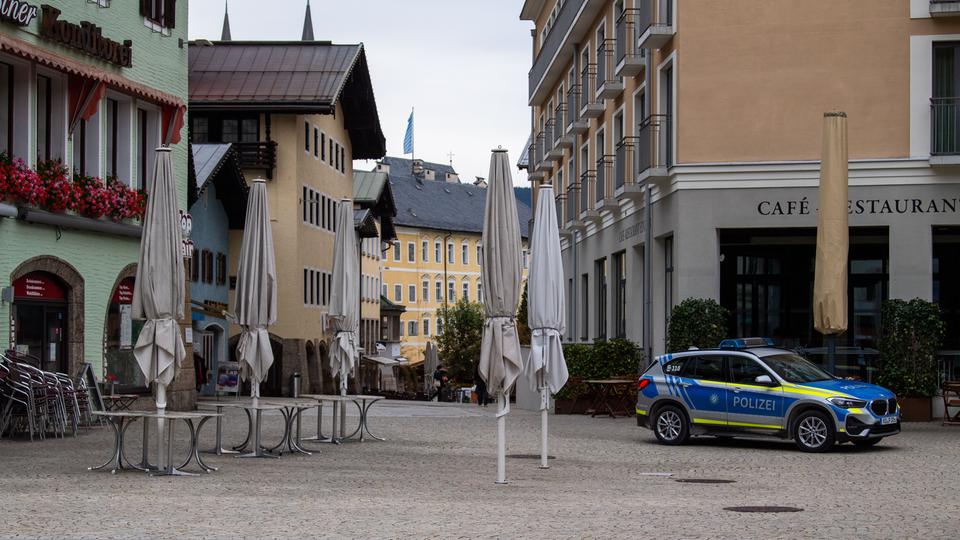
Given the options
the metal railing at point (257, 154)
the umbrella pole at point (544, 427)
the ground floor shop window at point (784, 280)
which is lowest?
the umbrella pole at point (544, 427)

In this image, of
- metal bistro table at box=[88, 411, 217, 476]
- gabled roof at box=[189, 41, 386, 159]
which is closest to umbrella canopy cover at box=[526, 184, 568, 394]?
metal bistro table at box=[88, 411, 217, 476]

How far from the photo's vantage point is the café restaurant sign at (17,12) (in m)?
24.8

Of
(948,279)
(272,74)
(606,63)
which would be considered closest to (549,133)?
(272,74)

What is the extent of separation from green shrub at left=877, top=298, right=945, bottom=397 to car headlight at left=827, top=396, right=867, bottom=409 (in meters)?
7.83

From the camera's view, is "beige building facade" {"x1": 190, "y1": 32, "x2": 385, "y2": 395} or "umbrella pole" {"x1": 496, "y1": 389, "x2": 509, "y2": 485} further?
"beige building facade" {"x1": 190, "y1": 32, "x2": 385, "y2": 395}

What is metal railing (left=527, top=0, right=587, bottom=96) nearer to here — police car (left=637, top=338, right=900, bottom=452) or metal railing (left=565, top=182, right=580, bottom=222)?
metal railing (left=565, top=182, right=580, bottom=222)

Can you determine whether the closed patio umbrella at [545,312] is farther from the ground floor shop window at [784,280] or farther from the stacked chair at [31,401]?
the ground floor shop window at [784,280]

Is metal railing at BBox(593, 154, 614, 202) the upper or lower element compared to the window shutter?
lower

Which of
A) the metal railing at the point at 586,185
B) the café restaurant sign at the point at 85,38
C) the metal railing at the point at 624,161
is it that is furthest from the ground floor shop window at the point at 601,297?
the café restaurant sign at the point at 85,38

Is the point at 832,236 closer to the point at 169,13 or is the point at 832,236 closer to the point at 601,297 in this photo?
the point at 169,13

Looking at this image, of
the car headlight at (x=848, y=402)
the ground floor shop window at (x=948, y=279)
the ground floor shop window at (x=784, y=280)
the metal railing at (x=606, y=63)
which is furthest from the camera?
the metal railing at (x=606, y=63)

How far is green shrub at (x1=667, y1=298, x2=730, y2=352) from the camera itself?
1147 inches

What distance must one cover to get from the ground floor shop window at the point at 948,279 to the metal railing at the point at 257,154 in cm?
2843

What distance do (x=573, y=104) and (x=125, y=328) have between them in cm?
1921
